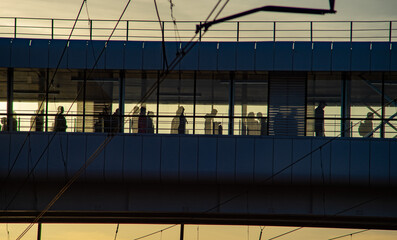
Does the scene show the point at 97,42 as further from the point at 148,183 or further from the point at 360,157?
the point at 360,157

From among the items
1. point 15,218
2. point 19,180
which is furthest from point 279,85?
point 15,218

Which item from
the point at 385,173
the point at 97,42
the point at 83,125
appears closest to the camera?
the point at 385,173

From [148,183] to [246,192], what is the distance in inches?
118

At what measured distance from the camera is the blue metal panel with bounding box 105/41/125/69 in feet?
66.2

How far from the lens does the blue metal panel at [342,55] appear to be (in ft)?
64.2

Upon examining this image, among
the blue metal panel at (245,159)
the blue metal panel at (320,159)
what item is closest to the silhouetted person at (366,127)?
the blue metal panel at (320,159)

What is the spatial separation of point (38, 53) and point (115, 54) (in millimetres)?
2463

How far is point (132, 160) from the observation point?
19391mm

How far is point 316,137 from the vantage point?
19203 mm

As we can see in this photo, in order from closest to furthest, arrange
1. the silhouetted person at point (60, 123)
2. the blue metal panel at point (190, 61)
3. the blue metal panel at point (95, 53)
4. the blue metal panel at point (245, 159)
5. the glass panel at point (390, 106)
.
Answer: the blue metal panel at point (245, 159) < the blue metal panel at point (190, 61) < the blue metal panel at point (95, 53) < the glass panel at point (390, 106) < the silhouetted person at point (60, 123)

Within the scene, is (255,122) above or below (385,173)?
above

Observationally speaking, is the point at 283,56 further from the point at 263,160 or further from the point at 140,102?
the point at 140,102

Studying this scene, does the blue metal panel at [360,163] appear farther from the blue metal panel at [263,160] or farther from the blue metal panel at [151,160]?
the blue metal panel at [151,160]

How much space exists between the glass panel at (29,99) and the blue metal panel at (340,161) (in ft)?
31.2
